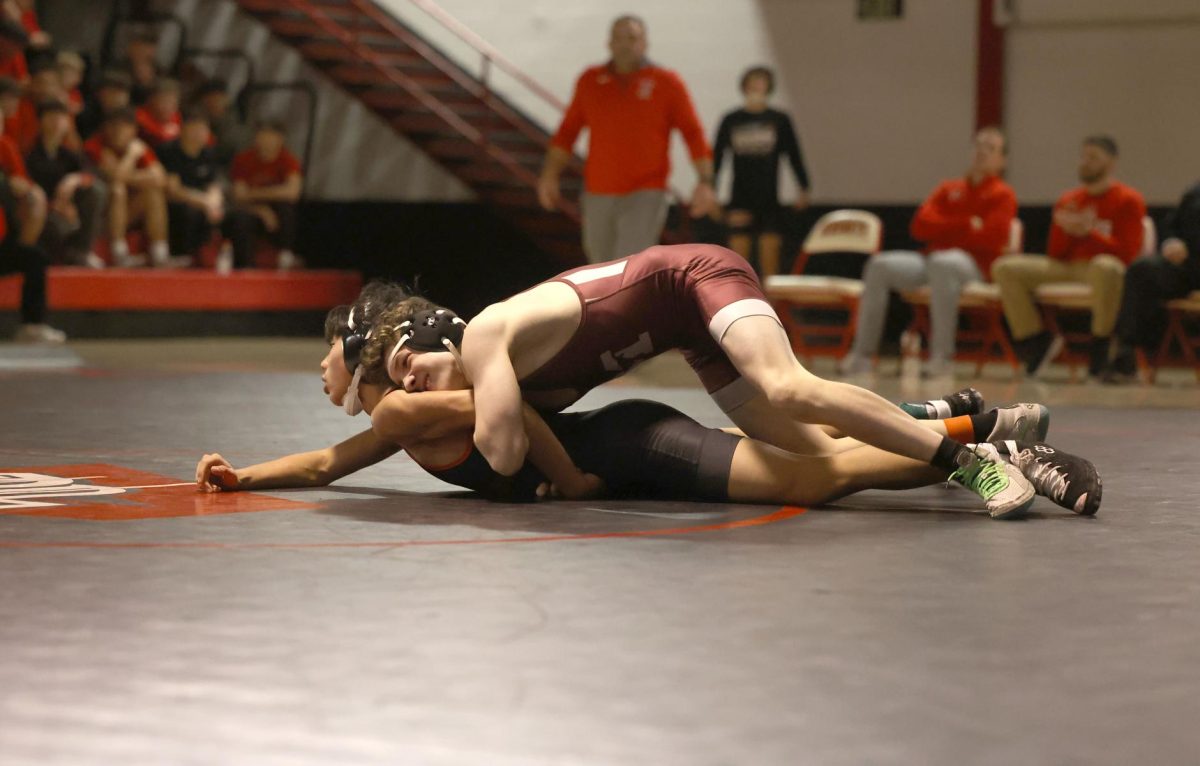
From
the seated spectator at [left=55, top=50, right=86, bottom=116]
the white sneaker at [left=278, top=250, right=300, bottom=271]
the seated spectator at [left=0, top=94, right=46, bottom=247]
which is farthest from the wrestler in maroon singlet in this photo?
the white sneaker at [left=278, top=250, right=300, bottom=271]

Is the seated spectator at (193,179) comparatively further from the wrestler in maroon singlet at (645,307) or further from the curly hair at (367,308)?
the wrestler in maroon singlet at (645,307)

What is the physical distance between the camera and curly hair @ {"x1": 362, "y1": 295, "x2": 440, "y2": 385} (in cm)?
350

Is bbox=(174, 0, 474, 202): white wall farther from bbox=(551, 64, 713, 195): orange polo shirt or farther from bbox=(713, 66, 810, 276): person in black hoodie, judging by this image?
bbox=(551, 64, 713, 195): orange polo shirt

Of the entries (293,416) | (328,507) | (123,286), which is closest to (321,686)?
(328,507)

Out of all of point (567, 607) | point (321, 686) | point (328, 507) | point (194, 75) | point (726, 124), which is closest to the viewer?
point (321, 686)

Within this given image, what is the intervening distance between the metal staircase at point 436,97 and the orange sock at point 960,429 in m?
7.86

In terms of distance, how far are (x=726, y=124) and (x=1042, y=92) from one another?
201cm

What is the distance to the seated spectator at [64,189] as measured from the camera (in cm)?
947

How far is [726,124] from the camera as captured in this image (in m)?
9.58

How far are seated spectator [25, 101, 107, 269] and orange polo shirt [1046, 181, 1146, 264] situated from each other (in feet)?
17.7

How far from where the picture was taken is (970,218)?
827 centimetres

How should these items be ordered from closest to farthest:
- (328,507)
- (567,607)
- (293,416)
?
1. (567,607)
2. (328,507)
3. (293,416)

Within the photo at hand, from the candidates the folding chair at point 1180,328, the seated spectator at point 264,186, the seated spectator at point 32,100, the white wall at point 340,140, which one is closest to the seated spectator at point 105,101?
the seated spectator at point 32,100

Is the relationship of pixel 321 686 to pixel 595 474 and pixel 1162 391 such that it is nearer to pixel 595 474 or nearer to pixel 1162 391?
pixel 595 474
